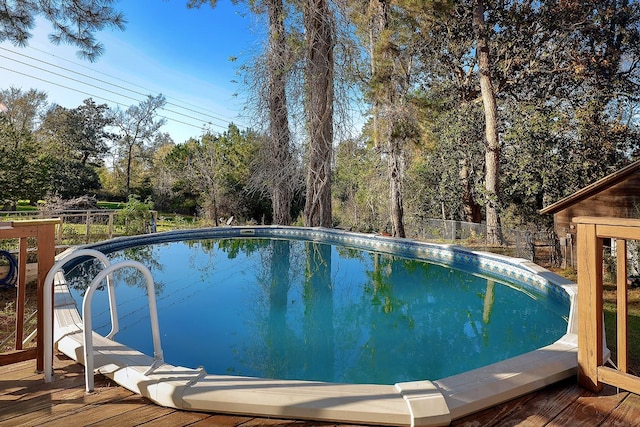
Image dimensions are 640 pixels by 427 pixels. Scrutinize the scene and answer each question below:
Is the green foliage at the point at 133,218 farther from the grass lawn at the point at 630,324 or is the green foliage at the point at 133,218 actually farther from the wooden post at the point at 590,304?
the wooden post at the point at 590,304

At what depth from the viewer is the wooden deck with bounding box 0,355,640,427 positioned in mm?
1703

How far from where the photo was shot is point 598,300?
6.19 ft

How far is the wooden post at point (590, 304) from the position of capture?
1.88m

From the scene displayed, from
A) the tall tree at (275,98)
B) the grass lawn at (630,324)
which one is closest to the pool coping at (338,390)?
the grass lawn at (630,324)

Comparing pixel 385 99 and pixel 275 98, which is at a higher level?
pixel 385 99

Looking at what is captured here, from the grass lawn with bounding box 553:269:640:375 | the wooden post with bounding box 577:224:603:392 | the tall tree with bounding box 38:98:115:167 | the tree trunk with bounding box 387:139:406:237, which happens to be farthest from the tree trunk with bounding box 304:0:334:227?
the tall tree with bounding box 38:98:115:167

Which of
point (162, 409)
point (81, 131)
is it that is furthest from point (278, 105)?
point (81, 131)

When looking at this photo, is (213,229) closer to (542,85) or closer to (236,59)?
(236,59)

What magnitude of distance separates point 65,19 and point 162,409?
5.75 metres

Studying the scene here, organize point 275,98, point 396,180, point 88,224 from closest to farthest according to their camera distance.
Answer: point 88,224, point 275,98, point 396,180

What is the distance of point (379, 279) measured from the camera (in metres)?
6.42

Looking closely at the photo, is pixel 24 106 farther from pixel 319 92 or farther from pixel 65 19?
pixel 319 92

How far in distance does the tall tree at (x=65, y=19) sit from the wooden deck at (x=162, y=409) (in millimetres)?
5091

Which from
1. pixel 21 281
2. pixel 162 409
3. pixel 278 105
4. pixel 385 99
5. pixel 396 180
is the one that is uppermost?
pixel 385 99
